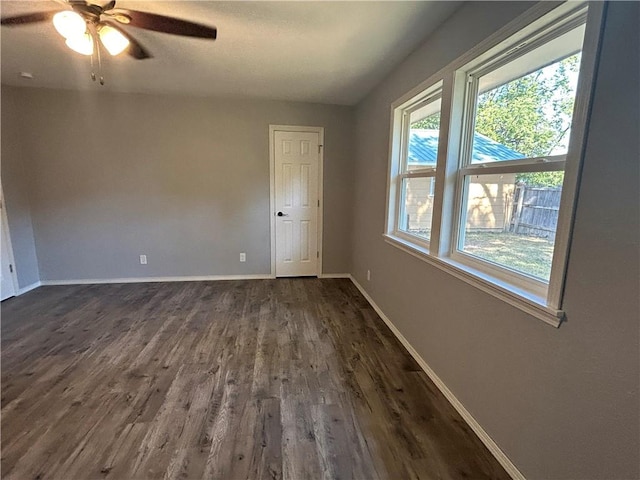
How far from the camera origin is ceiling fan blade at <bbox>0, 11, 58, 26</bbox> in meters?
1.64

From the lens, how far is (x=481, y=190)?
6.02 ft

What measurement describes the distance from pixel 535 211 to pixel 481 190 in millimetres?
426

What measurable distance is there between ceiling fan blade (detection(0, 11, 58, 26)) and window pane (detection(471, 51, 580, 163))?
2497 mm

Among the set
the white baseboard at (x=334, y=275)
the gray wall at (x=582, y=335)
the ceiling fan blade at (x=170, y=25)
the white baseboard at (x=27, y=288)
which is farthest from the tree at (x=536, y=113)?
the white baseboard at (x=27, y=288)

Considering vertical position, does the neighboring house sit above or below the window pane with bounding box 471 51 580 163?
below

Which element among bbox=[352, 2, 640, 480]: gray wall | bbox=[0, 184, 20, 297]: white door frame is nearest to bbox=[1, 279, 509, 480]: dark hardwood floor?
bbox=[352, 2, 640, 480]: gray wall

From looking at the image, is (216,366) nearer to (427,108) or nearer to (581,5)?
(427,108)

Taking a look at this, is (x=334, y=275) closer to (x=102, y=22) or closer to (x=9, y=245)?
(x=102, y=22)

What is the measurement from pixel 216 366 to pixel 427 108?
2.65 m

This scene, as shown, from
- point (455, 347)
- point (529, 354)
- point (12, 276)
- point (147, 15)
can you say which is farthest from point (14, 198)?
point (529, 354)

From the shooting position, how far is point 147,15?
5.48ft

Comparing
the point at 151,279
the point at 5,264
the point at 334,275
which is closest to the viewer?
the point at 5,264

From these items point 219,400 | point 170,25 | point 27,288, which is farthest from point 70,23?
point 27,288

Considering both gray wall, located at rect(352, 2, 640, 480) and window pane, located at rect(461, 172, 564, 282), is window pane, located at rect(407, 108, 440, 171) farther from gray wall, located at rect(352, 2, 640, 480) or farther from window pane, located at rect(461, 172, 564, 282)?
window pane, located at rect(461, 172, 564, 282)
